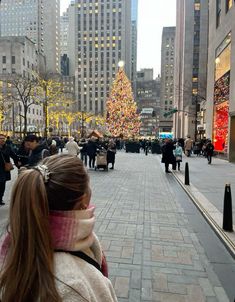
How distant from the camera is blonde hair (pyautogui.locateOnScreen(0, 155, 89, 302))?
1.26m

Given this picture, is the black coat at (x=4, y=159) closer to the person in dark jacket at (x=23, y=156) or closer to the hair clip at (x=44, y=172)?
the person in dark jacket at (x=23, y=156)

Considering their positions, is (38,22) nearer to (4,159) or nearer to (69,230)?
(4,159)

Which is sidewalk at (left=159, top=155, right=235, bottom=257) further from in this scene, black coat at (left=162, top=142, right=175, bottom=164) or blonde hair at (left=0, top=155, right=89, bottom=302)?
blonde hair at (left=0, top=155, right=89, bottom=302)

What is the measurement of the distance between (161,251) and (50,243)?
425 cm

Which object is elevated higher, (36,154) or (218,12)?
(218,12)

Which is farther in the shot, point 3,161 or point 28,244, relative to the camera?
point 3,161

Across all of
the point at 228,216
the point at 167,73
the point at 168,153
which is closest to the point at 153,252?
the point at 228,216

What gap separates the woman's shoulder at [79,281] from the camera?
122cm

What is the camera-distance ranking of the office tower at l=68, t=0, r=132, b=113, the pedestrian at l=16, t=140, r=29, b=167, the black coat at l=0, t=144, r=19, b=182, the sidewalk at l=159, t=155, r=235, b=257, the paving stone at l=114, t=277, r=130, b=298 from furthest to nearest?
1. the office tower at l=68, t=0, r=132, b=113
2. the pedestrian at l=16, t=140, r=29, b=167
3. the black coat at l=0, t=144, r=19, b=182
4. the sidewalk at l=159, t=155, r=235, b=257
5. the paving stone at l=114, t=277, r=130, b=298

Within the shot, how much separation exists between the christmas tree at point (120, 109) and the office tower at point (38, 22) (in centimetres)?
11651

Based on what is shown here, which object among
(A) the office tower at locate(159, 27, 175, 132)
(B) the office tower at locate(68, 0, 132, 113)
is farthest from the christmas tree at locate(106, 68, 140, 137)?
(B) the office tower at locate(68, 0, 132, 113)

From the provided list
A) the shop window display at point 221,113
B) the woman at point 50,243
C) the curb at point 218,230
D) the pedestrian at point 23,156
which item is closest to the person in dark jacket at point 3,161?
the pedestrian at point 23,156

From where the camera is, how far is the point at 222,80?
2620 centimetres

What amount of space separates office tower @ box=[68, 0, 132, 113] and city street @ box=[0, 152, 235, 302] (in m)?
141
